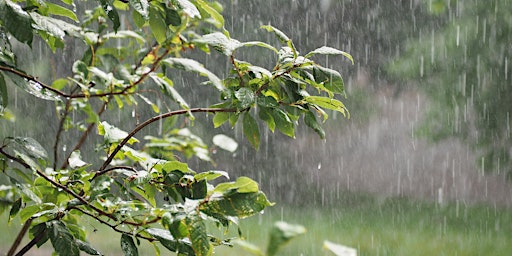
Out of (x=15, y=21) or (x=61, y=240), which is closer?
(x=15, y=21)

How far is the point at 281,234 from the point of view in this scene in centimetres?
42

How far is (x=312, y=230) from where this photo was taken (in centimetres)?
695

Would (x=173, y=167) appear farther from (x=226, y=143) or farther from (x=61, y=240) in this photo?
(x=61, y=240)

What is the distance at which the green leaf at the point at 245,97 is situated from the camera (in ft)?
2.98

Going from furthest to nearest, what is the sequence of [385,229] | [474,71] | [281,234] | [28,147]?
[385,229] < [474,71] < [28,147] < [281,234]

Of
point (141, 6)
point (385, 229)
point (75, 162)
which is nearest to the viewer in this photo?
point (141, 6)

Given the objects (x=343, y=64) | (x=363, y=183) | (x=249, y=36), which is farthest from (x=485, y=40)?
(x=363, y=183)

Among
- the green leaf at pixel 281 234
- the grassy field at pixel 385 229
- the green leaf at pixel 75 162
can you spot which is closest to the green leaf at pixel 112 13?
the green leaf at pixel 75 162

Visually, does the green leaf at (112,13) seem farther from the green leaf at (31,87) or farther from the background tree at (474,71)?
the background tree at (474,71)

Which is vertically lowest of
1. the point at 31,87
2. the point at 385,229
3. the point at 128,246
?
the point at 385,229

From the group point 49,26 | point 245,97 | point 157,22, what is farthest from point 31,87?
point 245,97

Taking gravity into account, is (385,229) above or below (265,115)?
below

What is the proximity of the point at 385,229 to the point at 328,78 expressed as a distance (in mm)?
6265

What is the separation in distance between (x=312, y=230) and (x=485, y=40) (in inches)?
101
